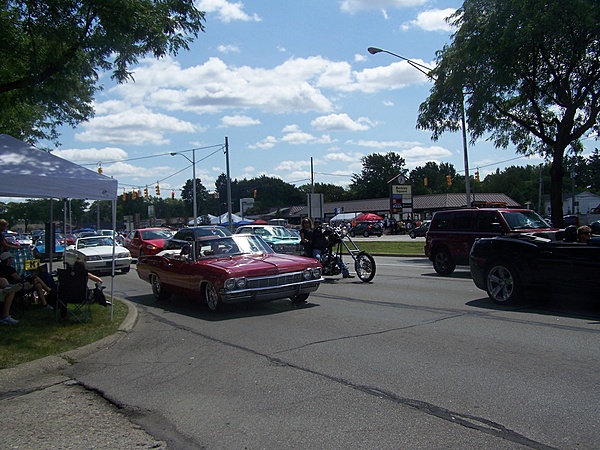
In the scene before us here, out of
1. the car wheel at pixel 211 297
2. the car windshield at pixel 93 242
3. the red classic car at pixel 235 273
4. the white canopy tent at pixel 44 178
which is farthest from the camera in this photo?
the car windshield at pixel 93 242

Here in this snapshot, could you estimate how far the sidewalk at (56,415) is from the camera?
15.1 feet

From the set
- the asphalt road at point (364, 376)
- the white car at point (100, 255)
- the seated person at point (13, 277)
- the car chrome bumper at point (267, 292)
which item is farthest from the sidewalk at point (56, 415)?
the white car at point (100, 255)

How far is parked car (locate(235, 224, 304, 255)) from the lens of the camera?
60.5ft

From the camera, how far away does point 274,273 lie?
994 centimetres

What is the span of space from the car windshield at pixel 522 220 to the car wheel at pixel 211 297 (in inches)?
340

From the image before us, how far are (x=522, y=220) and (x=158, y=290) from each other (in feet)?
31.3

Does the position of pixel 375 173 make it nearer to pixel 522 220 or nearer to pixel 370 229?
pixel 370 229

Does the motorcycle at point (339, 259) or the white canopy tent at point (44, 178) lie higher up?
the white canopy tent at point (44, 178)

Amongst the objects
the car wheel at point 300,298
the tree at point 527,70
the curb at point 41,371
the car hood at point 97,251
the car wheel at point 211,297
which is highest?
the tree at point 527,70

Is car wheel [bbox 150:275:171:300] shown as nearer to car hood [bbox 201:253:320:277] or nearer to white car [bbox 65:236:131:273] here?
car hood [bbox 201:253:320:277]

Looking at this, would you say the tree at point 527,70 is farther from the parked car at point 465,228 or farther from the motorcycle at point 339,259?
the motorcycle at point 339,259

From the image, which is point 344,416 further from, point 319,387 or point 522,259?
Result: point 522,259

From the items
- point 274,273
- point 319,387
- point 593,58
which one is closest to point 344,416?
point 319,387

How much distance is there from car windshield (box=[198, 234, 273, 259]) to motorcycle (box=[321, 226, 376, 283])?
9.87 ft
